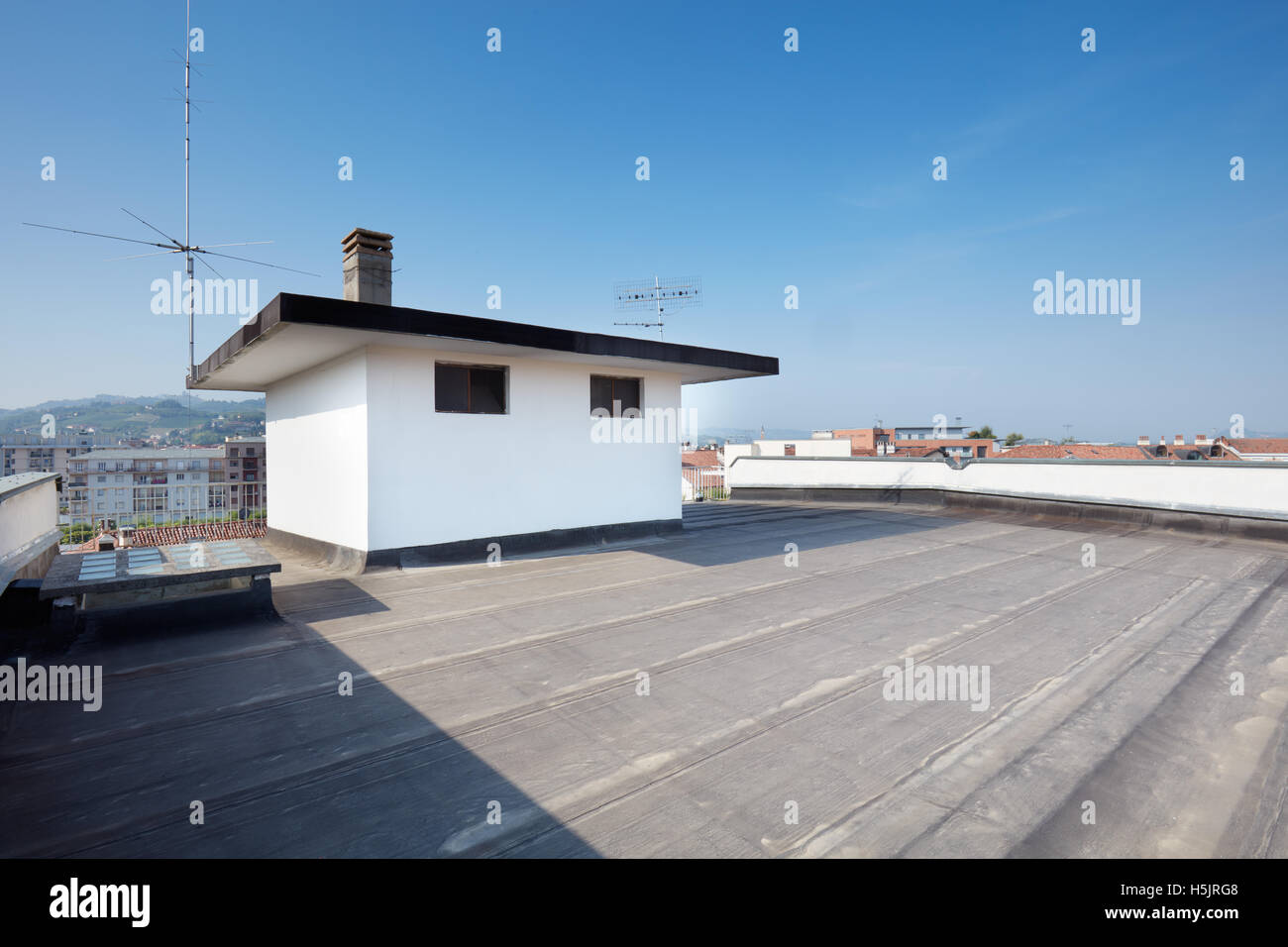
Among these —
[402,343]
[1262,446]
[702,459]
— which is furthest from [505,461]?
[1262,446]

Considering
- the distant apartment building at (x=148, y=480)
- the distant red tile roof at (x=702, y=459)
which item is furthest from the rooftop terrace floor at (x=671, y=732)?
the distant red tile roof at (x=702, y=459)

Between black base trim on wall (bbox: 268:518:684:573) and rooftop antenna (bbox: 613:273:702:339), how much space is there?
8.98m

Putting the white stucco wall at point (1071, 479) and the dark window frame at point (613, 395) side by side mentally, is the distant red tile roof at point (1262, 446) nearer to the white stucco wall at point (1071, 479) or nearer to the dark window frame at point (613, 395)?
the white stucco wall at point (1071, 479)

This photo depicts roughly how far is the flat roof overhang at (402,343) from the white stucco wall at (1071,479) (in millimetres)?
7132

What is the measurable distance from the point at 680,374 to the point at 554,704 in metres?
7.84

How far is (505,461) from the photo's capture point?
860 centimetres

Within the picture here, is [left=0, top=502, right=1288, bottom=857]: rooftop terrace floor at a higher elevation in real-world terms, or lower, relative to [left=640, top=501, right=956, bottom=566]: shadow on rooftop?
lower

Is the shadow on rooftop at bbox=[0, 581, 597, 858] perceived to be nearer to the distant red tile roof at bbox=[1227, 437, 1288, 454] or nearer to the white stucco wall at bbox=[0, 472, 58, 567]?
the white stucco wall at bbox=[0, 472, 58, 567]

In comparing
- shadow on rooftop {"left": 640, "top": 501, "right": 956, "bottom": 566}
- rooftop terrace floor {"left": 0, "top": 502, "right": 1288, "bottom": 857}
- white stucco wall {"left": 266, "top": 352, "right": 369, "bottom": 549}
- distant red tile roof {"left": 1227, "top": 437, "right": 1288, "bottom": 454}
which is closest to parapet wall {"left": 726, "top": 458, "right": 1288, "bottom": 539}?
shadow on rooftop {"left": 640, "top": 501, "right": 956, "bottom": 566}

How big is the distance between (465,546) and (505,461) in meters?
1.37

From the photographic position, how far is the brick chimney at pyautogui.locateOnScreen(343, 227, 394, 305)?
310 inches

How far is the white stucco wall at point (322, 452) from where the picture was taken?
24.9 ft
